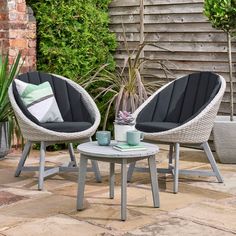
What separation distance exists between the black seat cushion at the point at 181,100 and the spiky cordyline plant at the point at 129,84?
0.94 meters

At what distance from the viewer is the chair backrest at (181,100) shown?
4.46 metres

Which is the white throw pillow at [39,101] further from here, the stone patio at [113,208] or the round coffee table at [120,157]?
the round coffee table at [120,157]

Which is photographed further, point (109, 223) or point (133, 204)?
point (133, 204)

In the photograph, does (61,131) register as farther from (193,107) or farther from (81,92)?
(193,107)

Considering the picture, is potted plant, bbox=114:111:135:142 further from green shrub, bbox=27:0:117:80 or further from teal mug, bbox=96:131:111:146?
green shrub, bbox=27:0:117:80

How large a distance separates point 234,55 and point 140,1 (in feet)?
4.35

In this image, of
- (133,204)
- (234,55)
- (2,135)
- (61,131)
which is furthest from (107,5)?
(133,204)

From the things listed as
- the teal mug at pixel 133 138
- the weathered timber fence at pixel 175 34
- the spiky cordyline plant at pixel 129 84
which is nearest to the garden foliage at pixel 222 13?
the weathered timber fence at pixel 175 34

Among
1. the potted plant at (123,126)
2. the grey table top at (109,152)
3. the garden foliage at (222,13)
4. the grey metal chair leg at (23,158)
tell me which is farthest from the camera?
the garden foliage at (222,13)

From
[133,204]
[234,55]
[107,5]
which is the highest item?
[107,5]

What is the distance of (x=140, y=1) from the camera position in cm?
608

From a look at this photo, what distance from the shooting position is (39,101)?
176 inches

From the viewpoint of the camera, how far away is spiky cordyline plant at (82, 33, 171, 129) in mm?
5555

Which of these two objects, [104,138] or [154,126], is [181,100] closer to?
[154,126]
